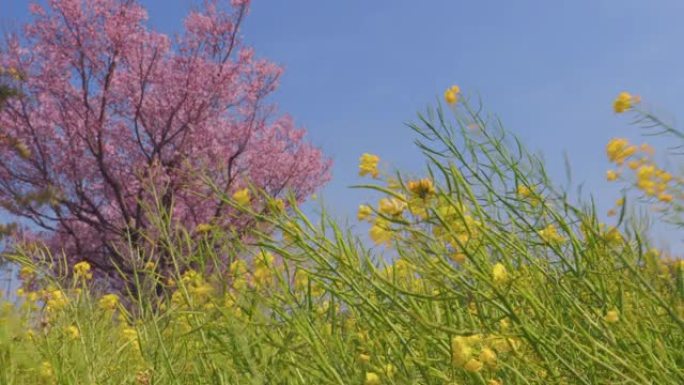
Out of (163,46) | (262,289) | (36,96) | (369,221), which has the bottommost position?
(262,289)

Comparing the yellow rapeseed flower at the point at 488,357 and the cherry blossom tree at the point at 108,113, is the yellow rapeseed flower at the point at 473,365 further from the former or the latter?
the cherry blossom tree at the point at 108,113

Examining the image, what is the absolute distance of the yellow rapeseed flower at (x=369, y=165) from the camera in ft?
5.96

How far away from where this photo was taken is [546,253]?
2150mm

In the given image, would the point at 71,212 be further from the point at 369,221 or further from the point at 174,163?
the point at 369,221

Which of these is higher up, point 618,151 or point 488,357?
point 618,151

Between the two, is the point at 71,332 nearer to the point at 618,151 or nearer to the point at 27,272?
the point at 27,272

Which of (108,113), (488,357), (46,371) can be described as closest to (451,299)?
(488,357)

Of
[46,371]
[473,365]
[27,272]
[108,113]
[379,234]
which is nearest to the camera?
[473,365]

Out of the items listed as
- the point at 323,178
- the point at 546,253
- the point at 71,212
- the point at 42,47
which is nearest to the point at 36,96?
the point at 42,47

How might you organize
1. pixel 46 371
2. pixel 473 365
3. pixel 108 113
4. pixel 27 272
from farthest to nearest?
pixel 108 113 < pixel 27 272 < pixel 46 371 < pixel 473 365

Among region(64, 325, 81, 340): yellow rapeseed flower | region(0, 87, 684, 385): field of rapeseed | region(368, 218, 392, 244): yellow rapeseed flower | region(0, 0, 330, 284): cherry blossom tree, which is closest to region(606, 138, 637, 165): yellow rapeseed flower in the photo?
region(0, 87, 684, 385): field of rapeseed

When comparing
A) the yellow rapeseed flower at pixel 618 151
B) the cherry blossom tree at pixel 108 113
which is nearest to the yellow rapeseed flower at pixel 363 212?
the yellow rapeseed flower at pixel 618 151

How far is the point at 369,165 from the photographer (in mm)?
1832

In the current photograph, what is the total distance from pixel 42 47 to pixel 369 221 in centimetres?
1335
